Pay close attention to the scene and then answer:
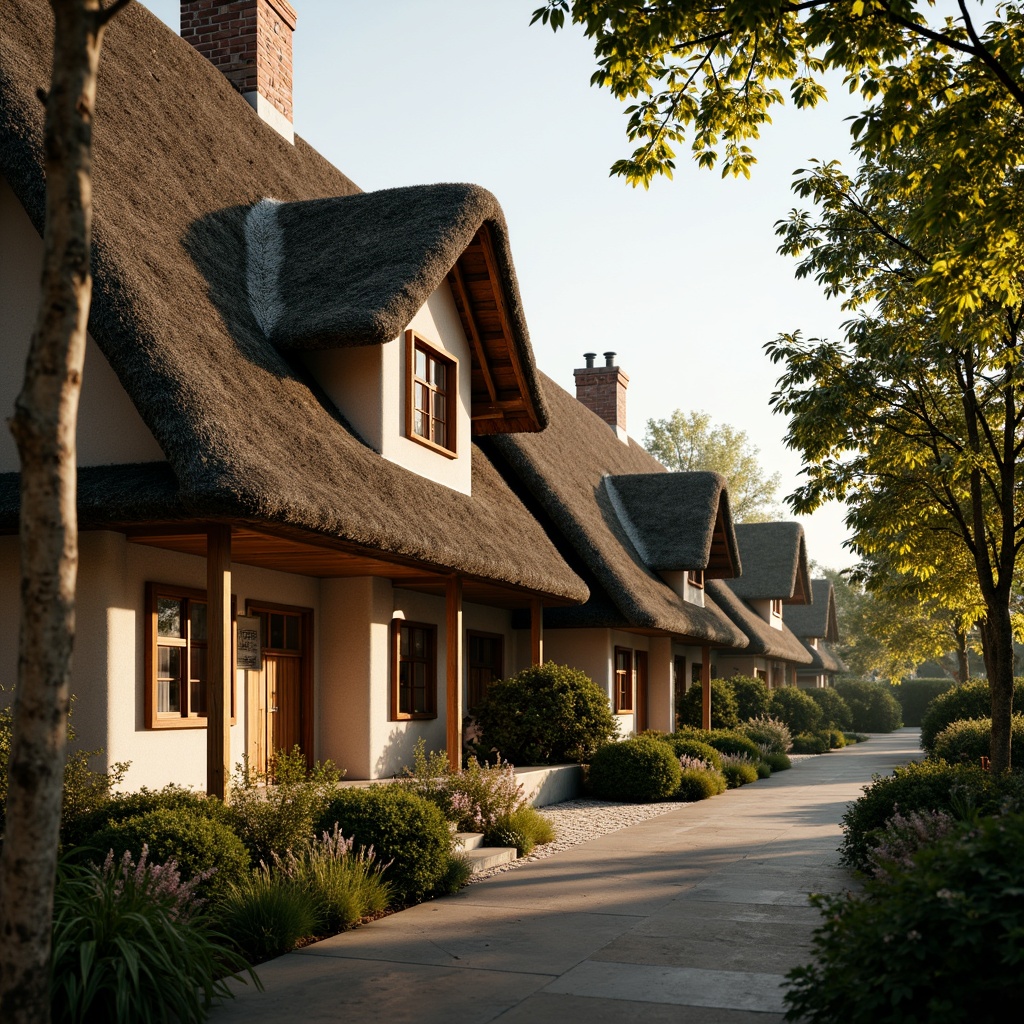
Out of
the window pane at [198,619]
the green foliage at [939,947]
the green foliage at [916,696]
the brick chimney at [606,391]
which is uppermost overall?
the brick chimney at [606,391]

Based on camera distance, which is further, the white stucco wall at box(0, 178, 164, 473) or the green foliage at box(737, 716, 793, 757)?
the green foliage at box(737, 716, 793, 757)

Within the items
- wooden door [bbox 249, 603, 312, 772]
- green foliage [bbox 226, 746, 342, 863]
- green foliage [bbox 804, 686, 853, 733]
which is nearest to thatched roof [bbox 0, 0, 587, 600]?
green foliage [bbox 226, 746, 342, 863]

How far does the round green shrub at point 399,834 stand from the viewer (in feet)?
31.6

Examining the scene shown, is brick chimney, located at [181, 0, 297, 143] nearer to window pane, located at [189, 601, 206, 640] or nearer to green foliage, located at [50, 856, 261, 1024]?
window pane, located at [189, 601, 206, 640]

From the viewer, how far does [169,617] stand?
1213 cm

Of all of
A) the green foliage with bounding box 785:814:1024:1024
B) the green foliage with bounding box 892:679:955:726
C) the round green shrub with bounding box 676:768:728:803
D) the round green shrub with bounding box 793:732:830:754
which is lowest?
the green foliage with bounding box 892:679:955:726

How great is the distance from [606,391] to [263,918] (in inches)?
1090

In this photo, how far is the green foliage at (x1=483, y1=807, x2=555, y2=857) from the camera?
12.4m

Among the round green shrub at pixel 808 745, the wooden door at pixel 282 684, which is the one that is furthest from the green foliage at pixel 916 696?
the wooden door at pixel 282 684

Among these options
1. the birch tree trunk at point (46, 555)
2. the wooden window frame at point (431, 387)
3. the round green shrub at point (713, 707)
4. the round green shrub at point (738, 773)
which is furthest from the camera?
the round green shrub at point (713, 707)

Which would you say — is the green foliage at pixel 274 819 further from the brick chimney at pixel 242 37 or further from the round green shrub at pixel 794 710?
the round green shrub at pixel 794 710

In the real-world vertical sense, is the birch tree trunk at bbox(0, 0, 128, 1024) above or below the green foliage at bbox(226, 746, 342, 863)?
above

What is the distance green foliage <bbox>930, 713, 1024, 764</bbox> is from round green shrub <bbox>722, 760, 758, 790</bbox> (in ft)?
11.5

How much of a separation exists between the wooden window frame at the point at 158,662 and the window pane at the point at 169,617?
69 millimetres
